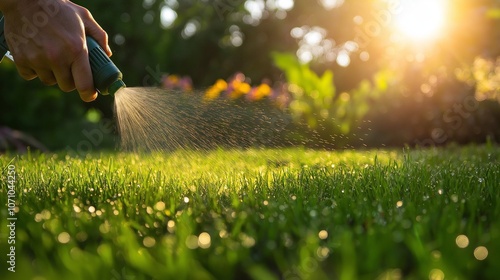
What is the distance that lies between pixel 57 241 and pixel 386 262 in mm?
827

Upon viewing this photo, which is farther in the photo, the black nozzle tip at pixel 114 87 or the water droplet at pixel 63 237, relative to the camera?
the black nozzle tip at pixel 114 87

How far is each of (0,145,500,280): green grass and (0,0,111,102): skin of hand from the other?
43 centimetres

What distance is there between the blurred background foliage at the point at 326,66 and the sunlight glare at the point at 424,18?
0.04m

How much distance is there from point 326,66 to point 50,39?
10.2m

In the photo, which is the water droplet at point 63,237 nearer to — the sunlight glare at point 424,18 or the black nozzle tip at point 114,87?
the black nozzle tip at point 114,87

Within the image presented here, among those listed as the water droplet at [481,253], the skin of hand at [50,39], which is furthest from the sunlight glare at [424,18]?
the water droplet at [481,253]

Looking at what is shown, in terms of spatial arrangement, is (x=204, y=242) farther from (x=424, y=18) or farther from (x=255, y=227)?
(x=424, y=18)

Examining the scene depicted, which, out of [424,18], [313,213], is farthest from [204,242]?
→ [424,18]

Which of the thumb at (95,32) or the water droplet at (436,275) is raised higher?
the water droplet at (436,275)

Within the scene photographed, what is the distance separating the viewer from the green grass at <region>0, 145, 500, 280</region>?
120cm

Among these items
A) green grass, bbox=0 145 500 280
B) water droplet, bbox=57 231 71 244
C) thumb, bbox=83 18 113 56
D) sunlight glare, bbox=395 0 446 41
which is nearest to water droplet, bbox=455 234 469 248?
green grass, bbox=0 145 500 280

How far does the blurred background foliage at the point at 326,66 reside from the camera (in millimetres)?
7016

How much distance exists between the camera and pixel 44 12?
Result: 84.3 inches

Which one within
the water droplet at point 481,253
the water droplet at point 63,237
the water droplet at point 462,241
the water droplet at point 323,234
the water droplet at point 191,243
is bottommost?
the water droplet at point 63,237
